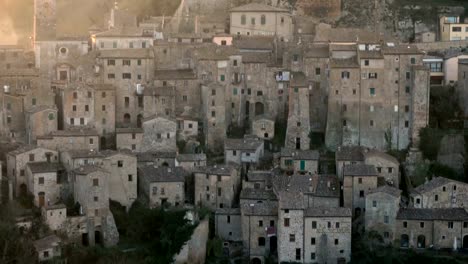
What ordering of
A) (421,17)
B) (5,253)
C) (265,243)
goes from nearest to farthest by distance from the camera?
(5,253), (265,243), (421,17)

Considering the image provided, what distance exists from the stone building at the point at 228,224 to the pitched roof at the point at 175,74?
825 cm

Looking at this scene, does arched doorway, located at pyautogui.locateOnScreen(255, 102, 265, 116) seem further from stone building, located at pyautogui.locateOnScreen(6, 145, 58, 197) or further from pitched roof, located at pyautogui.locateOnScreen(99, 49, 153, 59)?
stone building, located at pyautogui.locateOnScreen(6, 145, 58, 197)

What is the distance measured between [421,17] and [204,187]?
843 inches

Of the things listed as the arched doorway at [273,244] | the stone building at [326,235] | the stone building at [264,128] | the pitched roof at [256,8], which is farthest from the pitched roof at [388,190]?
the pitched roof at [256,8]

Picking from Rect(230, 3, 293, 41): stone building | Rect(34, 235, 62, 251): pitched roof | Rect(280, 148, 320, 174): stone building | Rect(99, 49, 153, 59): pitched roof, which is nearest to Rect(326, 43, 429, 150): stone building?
Rect(280, 148, 320, 174): stone building

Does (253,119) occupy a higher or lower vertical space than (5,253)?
higher

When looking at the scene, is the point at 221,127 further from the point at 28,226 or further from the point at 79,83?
the point at 28,226

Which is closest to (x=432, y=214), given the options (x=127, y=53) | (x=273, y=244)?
(x=273, y=244)

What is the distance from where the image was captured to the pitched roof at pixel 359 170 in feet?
157

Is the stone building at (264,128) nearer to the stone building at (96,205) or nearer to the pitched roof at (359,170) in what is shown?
the pitched roof at (359,170)

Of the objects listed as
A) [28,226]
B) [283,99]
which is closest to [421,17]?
[283,99]

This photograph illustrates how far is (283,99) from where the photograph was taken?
54.2m

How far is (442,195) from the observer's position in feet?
159

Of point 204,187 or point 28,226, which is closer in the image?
point 28,226
